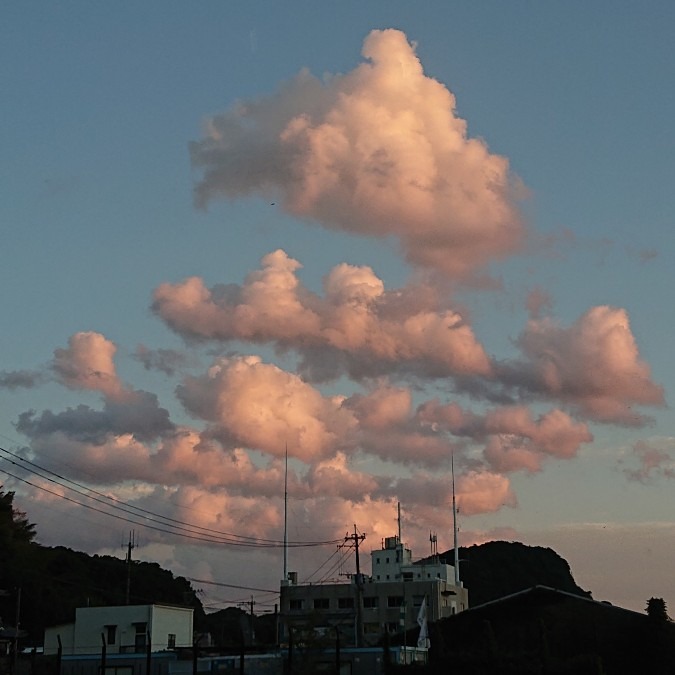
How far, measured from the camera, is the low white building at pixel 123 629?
77.3m

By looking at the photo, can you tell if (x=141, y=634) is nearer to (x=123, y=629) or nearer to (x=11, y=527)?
(x=123, y=629)

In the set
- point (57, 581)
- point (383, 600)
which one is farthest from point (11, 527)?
point (383, 600)

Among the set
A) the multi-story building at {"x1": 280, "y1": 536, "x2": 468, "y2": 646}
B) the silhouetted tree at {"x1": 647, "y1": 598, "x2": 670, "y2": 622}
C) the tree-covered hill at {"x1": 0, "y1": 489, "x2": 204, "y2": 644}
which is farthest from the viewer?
the multi-story building at {"x1": 280, "y1": 536, "x2": 468, "y2": 646}

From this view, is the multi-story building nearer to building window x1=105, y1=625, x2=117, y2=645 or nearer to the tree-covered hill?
the tree-covered hill

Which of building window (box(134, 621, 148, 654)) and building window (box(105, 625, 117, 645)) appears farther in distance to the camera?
building window (box(105, 625, 117, 645))

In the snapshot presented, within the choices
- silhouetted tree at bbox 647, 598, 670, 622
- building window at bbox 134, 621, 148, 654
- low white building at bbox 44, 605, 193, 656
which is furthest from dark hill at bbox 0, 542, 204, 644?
silhouetted tree at bbox 647, 598, 670, 622

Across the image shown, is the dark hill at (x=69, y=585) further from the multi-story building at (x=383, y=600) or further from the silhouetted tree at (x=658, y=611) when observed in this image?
the silhouetted tree at (x=658, y=611)

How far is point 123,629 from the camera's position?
78.1 meters

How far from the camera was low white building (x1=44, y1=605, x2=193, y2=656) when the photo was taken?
77.3 m

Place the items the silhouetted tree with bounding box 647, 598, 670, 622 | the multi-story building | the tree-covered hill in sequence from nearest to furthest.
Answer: the silhouetted tree with bounding box 647, 598, 670, 622 < the tree-covered hill < the multi-story building

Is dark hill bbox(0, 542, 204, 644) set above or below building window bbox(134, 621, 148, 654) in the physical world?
above

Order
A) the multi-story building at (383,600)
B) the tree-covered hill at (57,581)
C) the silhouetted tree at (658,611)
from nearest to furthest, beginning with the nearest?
the silhouetted tree at (658,611) → the tree-covered hill at (57,581) → the multi-story building at (383,600)

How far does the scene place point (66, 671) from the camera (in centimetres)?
6719

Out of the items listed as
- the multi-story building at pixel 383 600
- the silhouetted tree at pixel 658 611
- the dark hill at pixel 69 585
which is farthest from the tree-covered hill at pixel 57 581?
the silhouetted tree at pixel 658 611
